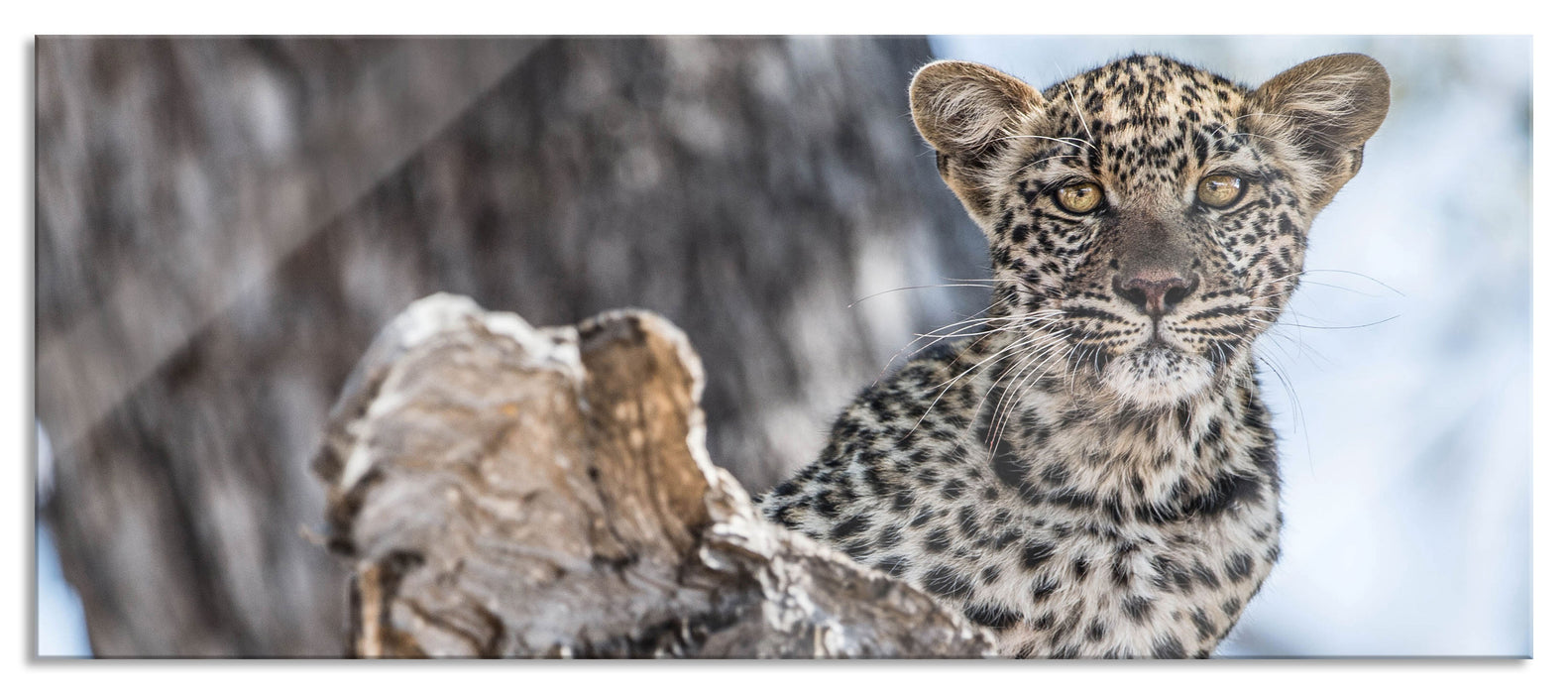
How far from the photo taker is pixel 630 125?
2318 mm

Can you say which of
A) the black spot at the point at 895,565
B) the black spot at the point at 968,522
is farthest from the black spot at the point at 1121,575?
the black spot at the point at 895,565

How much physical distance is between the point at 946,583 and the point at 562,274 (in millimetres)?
888

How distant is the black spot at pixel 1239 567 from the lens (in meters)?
2.14

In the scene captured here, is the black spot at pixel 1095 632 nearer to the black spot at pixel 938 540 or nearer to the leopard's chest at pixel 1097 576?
the leopard's chest at pixel 1097 576

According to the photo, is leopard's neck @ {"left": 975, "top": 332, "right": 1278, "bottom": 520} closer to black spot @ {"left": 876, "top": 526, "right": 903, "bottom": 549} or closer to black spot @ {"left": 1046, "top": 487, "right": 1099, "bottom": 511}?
black spot @ {"left": 1046, "top": 487, "right": 1099, "bottom": 511}

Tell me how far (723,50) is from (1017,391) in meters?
0.87

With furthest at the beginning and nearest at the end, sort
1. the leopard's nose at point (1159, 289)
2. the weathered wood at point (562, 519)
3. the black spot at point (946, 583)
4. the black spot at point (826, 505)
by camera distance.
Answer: the black spot at point (826, 505)
the black spot at point (946, 583)
the leopard's nose at point (1159, 289)
the weathered wood at point (562, 519)

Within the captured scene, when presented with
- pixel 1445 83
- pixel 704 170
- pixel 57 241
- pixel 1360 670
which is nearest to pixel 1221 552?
pixel 1360 670

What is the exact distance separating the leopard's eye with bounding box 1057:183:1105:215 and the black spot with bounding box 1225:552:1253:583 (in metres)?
0.65

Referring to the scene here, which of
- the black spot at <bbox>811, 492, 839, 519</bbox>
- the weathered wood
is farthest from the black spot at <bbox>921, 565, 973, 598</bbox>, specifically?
the weathered wood

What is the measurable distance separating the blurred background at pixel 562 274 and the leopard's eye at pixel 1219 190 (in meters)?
0.21

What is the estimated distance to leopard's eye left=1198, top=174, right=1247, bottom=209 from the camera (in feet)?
6.86

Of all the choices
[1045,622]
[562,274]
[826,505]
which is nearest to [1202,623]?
[1045,622]

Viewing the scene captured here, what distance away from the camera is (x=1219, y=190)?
2098 mm
